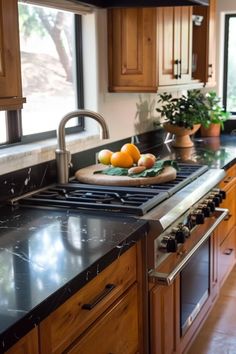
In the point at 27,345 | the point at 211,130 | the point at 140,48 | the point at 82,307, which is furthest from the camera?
the point at 211,130

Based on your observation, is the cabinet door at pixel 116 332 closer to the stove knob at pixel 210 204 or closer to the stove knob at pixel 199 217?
the stove knob at pixel 199 217

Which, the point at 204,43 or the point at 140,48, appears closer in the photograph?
the point at 140,48

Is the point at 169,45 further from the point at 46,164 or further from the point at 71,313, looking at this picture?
the point at 71,313

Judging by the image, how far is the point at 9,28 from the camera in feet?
5.45

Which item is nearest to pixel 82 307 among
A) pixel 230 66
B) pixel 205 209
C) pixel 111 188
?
pixel 111 188

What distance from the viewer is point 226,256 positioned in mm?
3340

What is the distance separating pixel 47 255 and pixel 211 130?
120 inches

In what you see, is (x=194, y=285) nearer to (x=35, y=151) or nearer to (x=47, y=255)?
(x=35, y=151)

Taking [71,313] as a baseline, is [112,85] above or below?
above

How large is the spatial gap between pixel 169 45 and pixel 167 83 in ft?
0.75

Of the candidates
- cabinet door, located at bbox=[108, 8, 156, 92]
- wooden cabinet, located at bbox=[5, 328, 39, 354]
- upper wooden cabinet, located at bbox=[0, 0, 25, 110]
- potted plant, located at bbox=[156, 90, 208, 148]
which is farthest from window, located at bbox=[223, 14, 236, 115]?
wooden cabinet, located at bbox=[5, 328, 39, 354]

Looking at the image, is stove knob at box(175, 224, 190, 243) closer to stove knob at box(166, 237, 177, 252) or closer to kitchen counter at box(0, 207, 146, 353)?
stove knob at box(166, 237, 177, 252)

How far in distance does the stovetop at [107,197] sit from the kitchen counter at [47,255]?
61mm

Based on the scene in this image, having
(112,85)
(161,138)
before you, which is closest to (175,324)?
(112,85)
